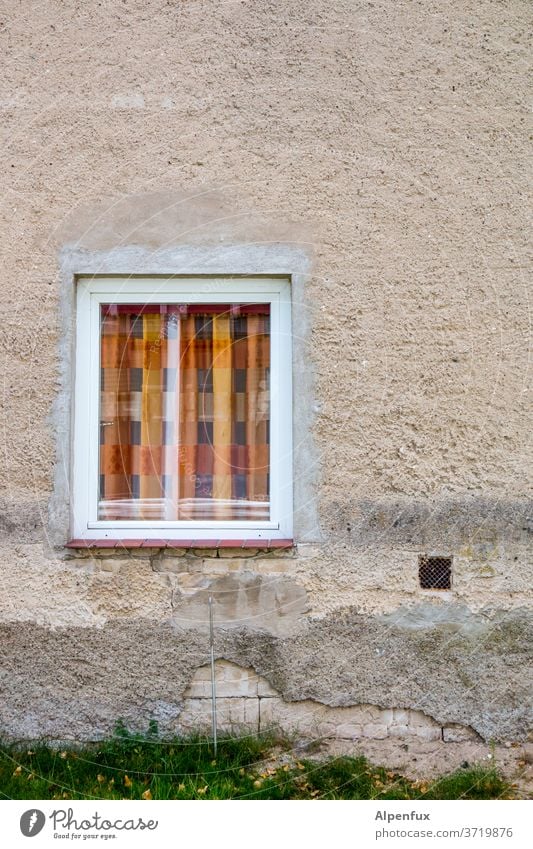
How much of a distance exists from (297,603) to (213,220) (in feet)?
6.06

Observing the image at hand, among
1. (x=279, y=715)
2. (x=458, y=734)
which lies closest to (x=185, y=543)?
(x=279, y=715)

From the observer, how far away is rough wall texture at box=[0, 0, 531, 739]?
364 cm

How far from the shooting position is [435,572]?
3656mm

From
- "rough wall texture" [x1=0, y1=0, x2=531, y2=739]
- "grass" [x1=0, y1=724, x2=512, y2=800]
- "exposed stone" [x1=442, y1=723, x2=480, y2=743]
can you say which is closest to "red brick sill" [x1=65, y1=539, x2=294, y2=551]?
"rough wall texture" [x1=0, y1=0, x2=531, y2=739]

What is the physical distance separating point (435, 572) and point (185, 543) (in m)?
1.16

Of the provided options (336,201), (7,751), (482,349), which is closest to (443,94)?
(336,201)

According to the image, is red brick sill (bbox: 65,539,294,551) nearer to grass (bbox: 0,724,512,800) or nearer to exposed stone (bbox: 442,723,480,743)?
grass (bbox: 0,724,512,800)

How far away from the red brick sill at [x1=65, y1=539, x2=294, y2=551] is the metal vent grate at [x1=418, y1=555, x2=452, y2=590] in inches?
24.1

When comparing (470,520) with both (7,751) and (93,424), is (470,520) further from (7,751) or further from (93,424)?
(7,751)

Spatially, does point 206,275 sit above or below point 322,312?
above

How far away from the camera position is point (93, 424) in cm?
385

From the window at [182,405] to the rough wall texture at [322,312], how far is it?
18cm

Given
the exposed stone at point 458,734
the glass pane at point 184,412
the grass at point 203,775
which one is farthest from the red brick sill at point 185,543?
the exposed stone at point 458,734

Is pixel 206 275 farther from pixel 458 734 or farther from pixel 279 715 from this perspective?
pixel 458 734
